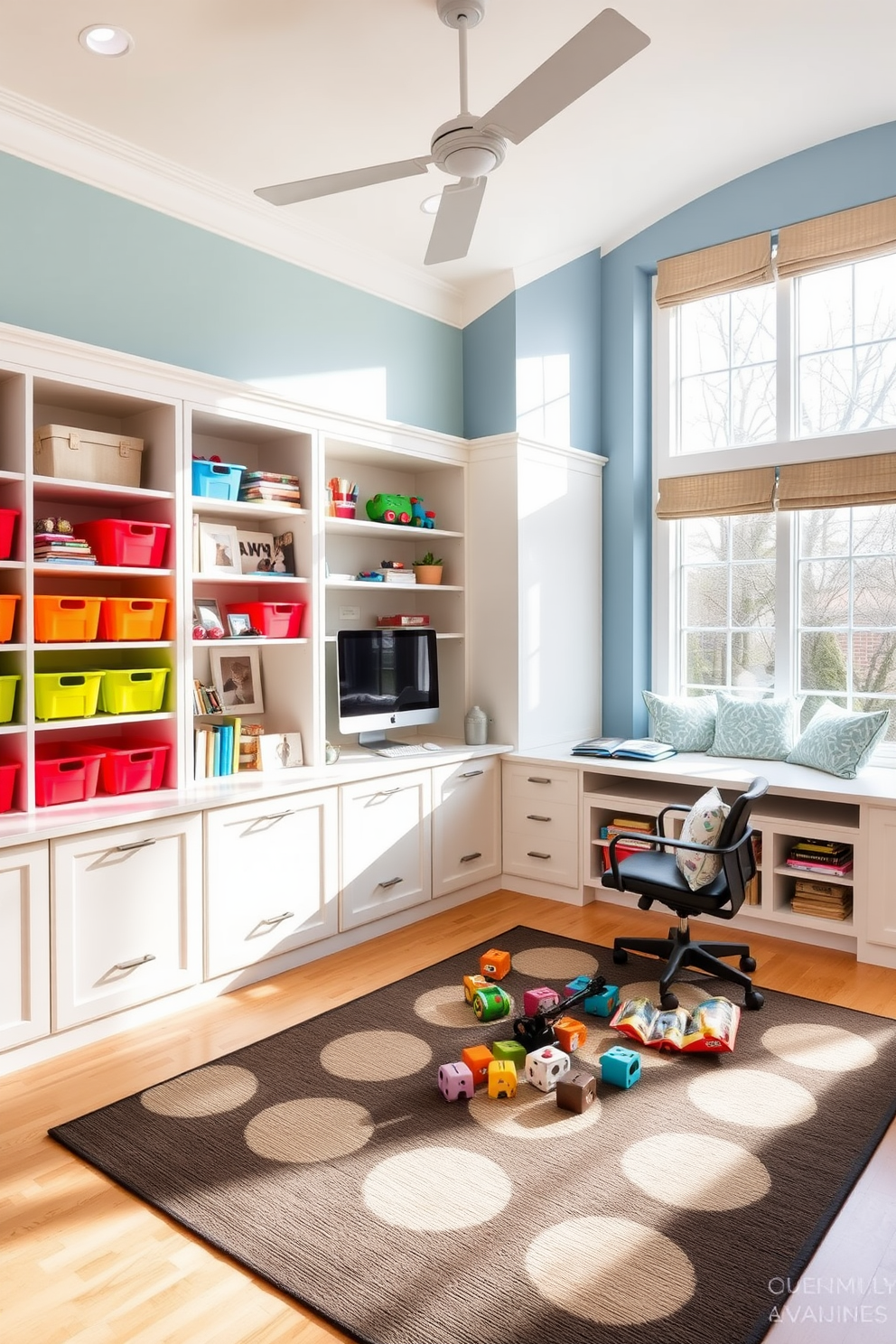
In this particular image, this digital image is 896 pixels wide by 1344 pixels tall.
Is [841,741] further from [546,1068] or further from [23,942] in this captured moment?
[23,942]

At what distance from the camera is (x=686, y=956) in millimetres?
3285

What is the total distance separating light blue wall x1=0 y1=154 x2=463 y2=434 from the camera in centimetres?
299

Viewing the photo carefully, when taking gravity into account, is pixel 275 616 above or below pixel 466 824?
above

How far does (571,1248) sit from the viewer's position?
1906mm

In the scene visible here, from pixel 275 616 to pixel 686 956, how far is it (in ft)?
6.52

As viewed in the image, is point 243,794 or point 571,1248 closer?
point 571,1248

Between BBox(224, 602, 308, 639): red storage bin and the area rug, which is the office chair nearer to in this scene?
the area rug

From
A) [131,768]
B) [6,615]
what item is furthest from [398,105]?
[131,768]

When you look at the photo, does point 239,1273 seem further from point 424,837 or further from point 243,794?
point 424,837

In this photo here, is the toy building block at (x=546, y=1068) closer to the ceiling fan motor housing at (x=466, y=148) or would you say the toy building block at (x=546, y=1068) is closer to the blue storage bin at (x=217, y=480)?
the blue storage bin at (x=217, y=480)

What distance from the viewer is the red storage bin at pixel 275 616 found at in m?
3.62

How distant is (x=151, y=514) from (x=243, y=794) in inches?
41.1

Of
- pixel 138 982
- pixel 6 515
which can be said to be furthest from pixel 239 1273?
pixel 6 515

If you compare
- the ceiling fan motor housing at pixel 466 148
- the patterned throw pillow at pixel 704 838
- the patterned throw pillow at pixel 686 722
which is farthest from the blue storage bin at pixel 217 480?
the patterned throw pillow at pixel 686 722
